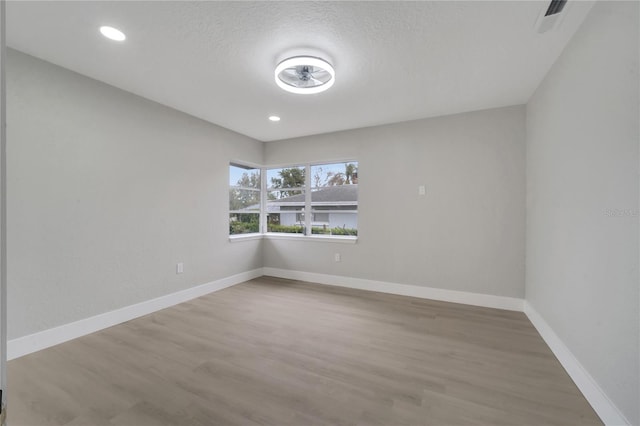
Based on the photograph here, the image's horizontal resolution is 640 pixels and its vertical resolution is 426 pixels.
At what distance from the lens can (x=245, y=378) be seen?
1988mm

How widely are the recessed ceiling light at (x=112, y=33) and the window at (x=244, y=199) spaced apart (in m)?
2.51

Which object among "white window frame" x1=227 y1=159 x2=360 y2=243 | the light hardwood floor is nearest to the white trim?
"white window frame" x1=227 y1=159 x2=360 y2=243

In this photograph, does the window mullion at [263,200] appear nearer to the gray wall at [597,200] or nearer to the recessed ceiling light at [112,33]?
the recessed ceiling light at [112,33]

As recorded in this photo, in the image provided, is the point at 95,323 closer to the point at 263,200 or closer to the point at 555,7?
the point at 263,200

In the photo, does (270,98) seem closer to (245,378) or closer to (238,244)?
(238,244)

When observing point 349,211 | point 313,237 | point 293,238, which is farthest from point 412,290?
point 293,238

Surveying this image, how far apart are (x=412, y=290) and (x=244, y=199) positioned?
3.13m

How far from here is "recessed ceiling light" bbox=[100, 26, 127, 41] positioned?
197 centimetres

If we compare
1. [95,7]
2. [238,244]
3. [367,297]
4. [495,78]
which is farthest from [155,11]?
[367,297]

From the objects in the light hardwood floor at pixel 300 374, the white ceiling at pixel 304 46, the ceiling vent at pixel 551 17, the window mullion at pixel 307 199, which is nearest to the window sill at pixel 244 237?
the window mullion at pixel 307 199

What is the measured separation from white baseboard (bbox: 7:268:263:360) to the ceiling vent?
14.4 ft

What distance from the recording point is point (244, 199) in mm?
4887

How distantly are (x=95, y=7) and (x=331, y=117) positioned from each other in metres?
2.58

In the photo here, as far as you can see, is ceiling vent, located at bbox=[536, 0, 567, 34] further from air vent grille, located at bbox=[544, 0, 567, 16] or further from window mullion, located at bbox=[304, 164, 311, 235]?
window mullion, located at bbox=[304, 164, 311, 235]
